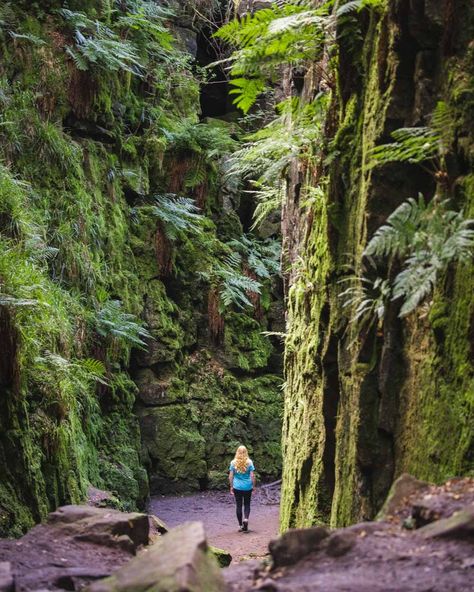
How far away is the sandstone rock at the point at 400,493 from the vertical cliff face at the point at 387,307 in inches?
10.8

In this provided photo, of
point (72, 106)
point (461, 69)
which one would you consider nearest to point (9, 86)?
point (72, 106)

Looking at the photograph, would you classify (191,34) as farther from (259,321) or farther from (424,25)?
(424,25)

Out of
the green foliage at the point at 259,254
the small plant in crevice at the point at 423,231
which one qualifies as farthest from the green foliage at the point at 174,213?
the small plant in crevice at the point at 423,231

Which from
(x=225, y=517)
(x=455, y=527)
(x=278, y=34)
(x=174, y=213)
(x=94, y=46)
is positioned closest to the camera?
(x=455, y=527)

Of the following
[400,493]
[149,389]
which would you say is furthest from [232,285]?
[400,493]

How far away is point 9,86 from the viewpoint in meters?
11.8

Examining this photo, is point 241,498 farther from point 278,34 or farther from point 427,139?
point 427,139

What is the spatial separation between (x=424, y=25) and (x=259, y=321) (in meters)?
13.1

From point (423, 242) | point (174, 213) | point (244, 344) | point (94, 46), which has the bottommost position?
point (244, 344)

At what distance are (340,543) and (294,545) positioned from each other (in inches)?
9.2

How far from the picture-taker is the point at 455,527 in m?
3.18

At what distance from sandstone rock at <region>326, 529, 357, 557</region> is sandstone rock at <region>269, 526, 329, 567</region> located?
2.2 inches

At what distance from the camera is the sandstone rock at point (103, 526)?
15.2 feet

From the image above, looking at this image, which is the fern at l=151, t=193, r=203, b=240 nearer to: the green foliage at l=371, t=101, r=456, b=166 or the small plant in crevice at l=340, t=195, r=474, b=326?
the green foliage at l=371, t=101, r=456, b=166
